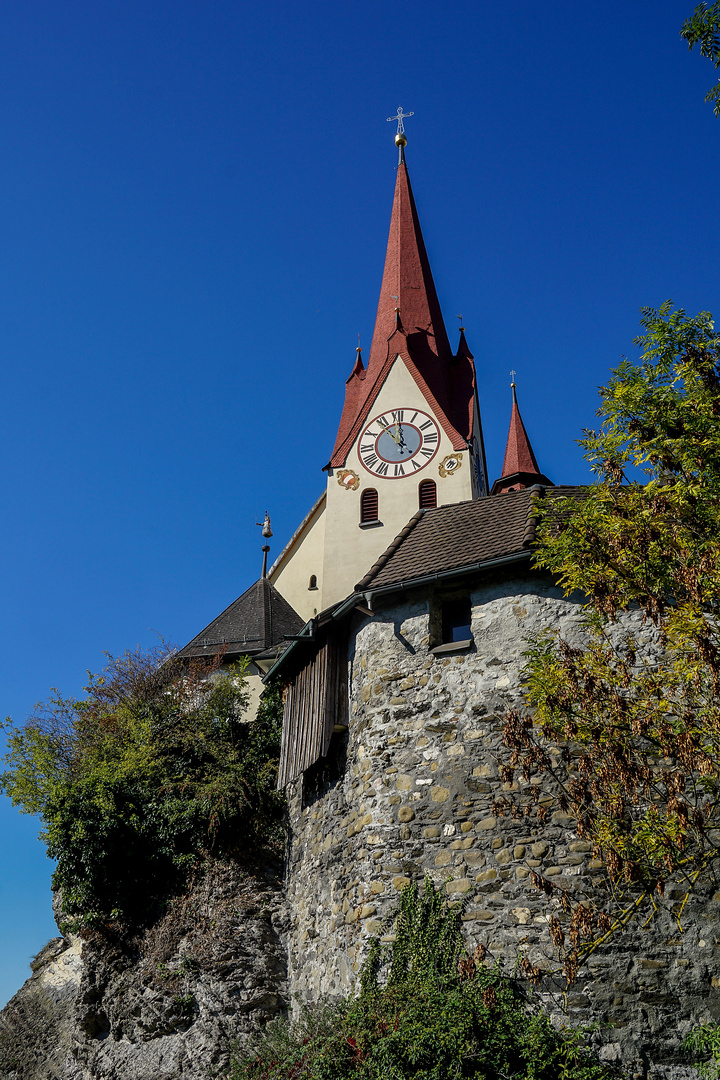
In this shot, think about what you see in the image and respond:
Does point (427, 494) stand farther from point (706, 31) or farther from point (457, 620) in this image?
point (706, 31)

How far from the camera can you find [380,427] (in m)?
30.3

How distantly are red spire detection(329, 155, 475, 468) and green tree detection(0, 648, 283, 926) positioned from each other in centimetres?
→ 1324

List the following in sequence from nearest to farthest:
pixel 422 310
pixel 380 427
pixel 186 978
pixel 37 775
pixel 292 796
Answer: pixel 186 978, pixel 292 796, pixel 37 775, pixel 380 427, pixel 422 310

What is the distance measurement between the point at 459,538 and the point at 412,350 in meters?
18.5

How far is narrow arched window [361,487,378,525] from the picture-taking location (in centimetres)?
2859

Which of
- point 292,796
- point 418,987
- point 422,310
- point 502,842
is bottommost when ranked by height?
point 418,987

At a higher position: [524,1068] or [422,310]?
[422,310]

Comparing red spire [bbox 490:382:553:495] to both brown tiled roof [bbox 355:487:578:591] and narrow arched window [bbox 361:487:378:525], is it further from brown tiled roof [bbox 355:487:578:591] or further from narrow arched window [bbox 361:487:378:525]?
brown tiled roof [bbox 355:487:578:591]

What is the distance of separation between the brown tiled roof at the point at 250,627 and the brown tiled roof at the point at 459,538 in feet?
26.3

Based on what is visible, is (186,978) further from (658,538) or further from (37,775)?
(658,538)

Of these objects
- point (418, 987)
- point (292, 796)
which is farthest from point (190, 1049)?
point (418, 987)

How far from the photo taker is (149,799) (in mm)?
16781

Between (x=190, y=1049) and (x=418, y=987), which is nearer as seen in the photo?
(x=418, y=987)

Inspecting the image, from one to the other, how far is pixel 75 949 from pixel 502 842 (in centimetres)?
1099
